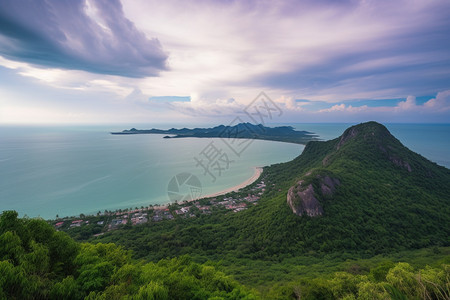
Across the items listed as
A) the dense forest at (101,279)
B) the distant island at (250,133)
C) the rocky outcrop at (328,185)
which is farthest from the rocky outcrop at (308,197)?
the distant island at (250,133)

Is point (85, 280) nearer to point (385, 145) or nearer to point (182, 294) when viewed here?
point (182, 294)

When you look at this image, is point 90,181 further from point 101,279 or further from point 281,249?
point 101,279

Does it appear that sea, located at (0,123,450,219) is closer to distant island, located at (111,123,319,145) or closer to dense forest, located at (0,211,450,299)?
dense forest, located at (0,211,450,299)

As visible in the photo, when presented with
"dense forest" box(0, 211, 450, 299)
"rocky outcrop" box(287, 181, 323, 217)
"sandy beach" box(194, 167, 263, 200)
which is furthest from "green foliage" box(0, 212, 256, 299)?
"sandy beach" box(194, 167, 263, 200)

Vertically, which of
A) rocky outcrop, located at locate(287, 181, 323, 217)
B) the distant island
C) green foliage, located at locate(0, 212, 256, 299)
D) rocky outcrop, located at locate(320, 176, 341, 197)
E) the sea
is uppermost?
the distant island

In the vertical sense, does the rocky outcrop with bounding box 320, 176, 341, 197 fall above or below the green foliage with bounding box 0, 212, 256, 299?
below

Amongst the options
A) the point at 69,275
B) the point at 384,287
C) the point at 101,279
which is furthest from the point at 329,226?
the point at 69,275
